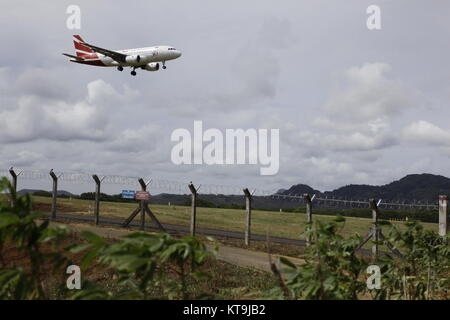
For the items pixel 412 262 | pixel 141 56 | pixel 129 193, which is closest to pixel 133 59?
pixel 141 56

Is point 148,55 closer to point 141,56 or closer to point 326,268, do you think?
point 141,56

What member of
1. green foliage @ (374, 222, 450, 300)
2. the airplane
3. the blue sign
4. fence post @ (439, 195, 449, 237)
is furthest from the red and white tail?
green foliage @ (374, 222, 450, 300)

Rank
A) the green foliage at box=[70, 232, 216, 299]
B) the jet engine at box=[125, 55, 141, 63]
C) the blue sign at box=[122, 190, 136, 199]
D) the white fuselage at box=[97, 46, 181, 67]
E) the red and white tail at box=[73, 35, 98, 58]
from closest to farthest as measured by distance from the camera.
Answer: the green foliage at box=[70, 232, 216, 299]
the blue sign at box=[122, 190, 136, 199]
the jet engine at box=[125, 55, 141, 63]
the white fuselage at box=[97, 46, 181, 67]
the red and white tail at box=[73, 35, 98, 58]

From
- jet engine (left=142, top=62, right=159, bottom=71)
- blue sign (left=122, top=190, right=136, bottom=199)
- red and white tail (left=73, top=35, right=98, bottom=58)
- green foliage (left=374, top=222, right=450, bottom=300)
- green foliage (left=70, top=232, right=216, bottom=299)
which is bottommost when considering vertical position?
green foliage (left=374, top=222, right=450, bottom=300)

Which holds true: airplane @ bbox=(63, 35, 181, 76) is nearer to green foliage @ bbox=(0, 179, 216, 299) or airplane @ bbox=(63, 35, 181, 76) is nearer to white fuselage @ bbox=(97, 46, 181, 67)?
white fuselage @ bbox=(97, 46, 181, 67)

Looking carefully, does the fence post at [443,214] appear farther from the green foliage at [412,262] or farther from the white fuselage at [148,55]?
the white fuselage at [148,55]

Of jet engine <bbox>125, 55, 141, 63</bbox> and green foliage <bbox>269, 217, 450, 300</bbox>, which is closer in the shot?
green foliage <bbox>269, 217, 450, 300</bbox>

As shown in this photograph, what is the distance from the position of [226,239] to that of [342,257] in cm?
1742

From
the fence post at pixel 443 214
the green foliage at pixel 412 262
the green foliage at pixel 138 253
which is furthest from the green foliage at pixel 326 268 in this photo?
the fence post at pixel 443 214

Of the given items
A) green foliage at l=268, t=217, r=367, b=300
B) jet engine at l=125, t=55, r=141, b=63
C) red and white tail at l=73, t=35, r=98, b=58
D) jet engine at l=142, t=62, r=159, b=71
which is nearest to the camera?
green foliage at l=268, t=217, r=367, b=300

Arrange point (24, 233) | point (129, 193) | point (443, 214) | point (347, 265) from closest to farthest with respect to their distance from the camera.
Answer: point (24, 233)
point (347, 265)
point (443, 214)
point (129, 193)

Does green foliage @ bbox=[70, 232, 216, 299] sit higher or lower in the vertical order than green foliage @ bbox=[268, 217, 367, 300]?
higher
